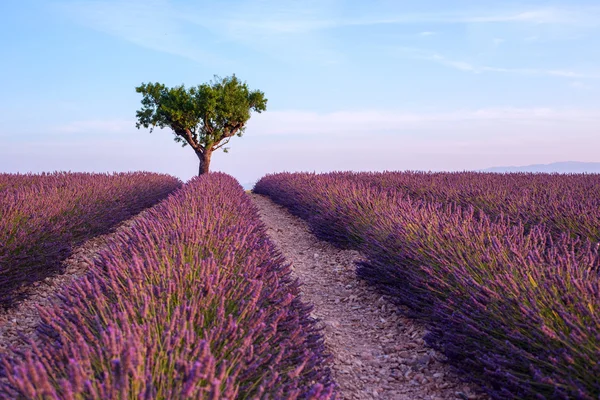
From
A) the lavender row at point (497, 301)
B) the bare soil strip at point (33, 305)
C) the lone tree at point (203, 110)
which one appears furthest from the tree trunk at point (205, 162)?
the lavender row at point (497, 301)

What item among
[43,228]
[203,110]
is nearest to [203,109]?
[203,110]

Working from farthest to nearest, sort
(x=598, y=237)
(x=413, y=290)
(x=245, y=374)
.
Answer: (x=598, y=237)
(x=413, y=290)
(x=245, y=374)

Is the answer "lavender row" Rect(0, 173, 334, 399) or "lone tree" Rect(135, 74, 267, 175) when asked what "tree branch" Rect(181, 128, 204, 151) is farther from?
"lavender row" Rect(0, 173, 334, 399)

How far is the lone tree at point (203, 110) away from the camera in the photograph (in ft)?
74.8

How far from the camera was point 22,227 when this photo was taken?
5051 mm

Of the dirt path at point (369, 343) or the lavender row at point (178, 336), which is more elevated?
the lavender row at point (178, 336)

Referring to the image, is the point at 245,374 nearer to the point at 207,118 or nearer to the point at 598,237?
the point at 598,237

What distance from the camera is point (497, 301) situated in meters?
2.90

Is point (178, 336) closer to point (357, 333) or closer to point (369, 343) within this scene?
point (369, 343)

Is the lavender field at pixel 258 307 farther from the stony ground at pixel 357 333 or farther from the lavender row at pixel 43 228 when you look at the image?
the stony ground at pixel 357 333

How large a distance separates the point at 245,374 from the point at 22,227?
4106 mm

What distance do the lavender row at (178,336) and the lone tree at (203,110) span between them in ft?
65.1

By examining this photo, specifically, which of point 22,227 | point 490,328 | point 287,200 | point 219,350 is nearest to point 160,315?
point 219,350

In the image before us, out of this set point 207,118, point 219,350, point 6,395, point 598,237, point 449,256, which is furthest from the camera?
point 207,118
